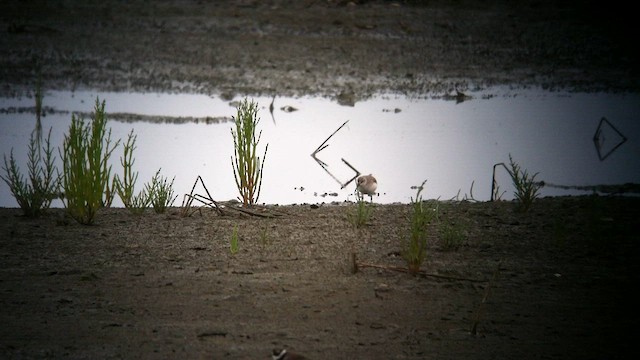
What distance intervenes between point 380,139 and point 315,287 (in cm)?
435

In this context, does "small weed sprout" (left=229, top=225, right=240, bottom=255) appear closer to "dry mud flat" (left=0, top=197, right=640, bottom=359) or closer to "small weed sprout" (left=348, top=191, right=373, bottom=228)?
"dry mud flat" (left=0, top=197, right=640, bottom=359)

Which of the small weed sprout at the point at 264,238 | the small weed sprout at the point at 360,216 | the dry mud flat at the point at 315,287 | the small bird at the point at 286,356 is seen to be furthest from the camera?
the small weed sprout at the point at 360,216

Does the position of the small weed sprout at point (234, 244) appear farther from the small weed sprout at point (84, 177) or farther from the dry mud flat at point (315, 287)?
the small weed sprout at point (84, 177)

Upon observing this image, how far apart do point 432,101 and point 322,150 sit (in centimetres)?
298

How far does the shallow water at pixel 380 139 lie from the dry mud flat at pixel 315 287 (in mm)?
1134

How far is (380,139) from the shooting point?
8.67 metres

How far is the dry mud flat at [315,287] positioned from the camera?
3.77m

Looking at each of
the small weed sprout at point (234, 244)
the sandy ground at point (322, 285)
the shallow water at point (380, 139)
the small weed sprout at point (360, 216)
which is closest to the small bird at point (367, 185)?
the shallow water at point (380, 139)

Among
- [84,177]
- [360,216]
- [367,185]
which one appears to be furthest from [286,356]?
[367,185]

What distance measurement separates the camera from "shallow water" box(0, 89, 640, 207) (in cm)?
722

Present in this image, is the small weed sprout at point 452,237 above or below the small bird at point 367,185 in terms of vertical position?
below

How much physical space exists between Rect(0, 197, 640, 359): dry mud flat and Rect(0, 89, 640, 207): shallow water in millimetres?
1134

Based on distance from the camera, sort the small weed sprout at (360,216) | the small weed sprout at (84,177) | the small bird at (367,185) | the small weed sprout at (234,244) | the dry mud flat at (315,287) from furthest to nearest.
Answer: the small bird at (367,185)
the small weed sprout at (360,216)
the small weed sprout at (84,177)
the small weed sprout at (234,244)
the dry mud flat at (315,287)

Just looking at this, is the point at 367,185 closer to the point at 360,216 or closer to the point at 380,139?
the point at 360,216
